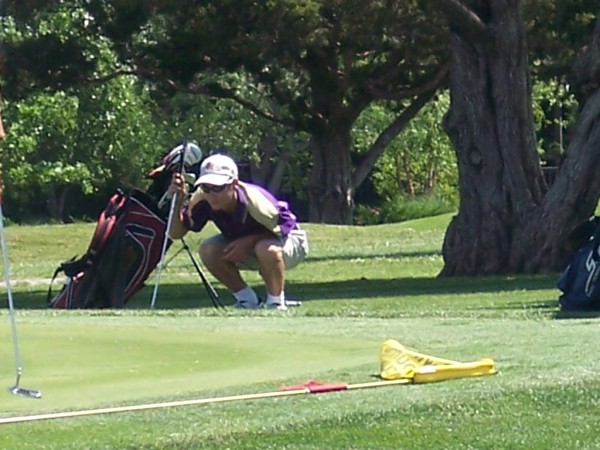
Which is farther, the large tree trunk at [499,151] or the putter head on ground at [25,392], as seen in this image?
the large tree trunk at [499,151]

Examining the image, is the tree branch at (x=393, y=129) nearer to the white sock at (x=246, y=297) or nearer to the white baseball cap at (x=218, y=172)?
the white sock at (x=246, y=297)

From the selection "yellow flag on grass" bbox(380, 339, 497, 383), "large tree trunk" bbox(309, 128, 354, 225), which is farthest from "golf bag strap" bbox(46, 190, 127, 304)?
"large tree trunk" bbox(309, 128, 354, 225)

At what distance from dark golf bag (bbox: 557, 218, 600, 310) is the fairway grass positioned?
30 cm

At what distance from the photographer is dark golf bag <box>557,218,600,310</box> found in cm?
1214

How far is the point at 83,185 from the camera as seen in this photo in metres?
49.8

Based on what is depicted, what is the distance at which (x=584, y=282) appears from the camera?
482 inches

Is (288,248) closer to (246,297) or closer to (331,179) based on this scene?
(246,297)

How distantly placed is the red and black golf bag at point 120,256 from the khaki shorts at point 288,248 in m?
1.60

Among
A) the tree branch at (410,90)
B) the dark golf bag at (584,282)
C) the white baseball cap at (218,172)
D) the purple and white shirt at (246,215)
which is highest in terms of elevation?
the tree branch at (410,90)

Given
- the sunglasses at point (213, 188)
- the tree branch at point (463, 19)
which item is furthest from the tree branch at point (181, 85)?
the sunglasses at point (213, 188)

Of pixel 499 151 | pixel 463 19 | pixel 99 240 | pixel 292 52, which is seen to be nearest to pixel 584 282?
pixel 99 240

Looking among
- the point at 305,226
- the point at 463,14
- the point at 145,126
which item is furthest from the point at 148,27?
the point at 145,126

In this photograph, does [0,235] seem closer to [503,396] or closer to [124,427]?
[124,427]

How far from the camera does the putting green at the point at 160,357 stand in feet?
24.8
